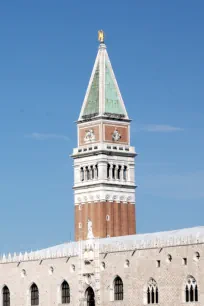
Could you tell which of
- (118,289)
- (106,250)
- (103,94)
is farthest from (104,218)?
(118,289)

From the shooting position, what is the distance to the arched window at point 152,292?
336ft

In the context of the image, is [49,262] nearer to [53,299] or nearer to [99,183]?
[53,299]

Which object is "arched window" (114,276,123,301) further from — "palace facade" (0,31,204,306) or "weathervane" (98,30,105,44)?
"weathervane" (98,30,105,44)

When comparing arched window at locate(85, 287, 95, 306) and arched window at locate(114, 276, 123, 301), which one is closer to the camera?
arched window at locate(114, 276, 123, 301)

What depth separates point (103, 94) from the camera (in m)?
129

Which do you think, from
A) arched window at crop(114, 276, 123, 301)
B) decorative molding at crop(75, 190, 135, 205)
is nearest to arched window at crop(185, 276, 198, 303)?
arched window at crop(114, 276, 123, 301)

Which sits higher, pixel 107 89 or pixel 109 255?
pixel 107 89

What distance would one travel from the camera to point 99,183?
12775 cm

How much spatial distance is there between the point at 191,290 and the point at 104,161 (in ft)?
107

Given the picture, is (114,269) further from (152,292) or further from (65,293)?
(65,293)

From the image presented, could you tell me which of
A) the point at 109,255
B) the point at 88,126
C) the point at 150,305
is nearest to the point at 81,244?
the point at 109,255

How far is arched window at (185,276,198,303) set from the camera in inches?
3858

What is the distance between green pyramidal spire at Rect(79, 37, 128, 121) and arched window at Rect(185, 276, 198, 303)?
3448 centimetres

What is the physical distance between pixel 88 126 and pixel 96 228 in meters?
11.8
